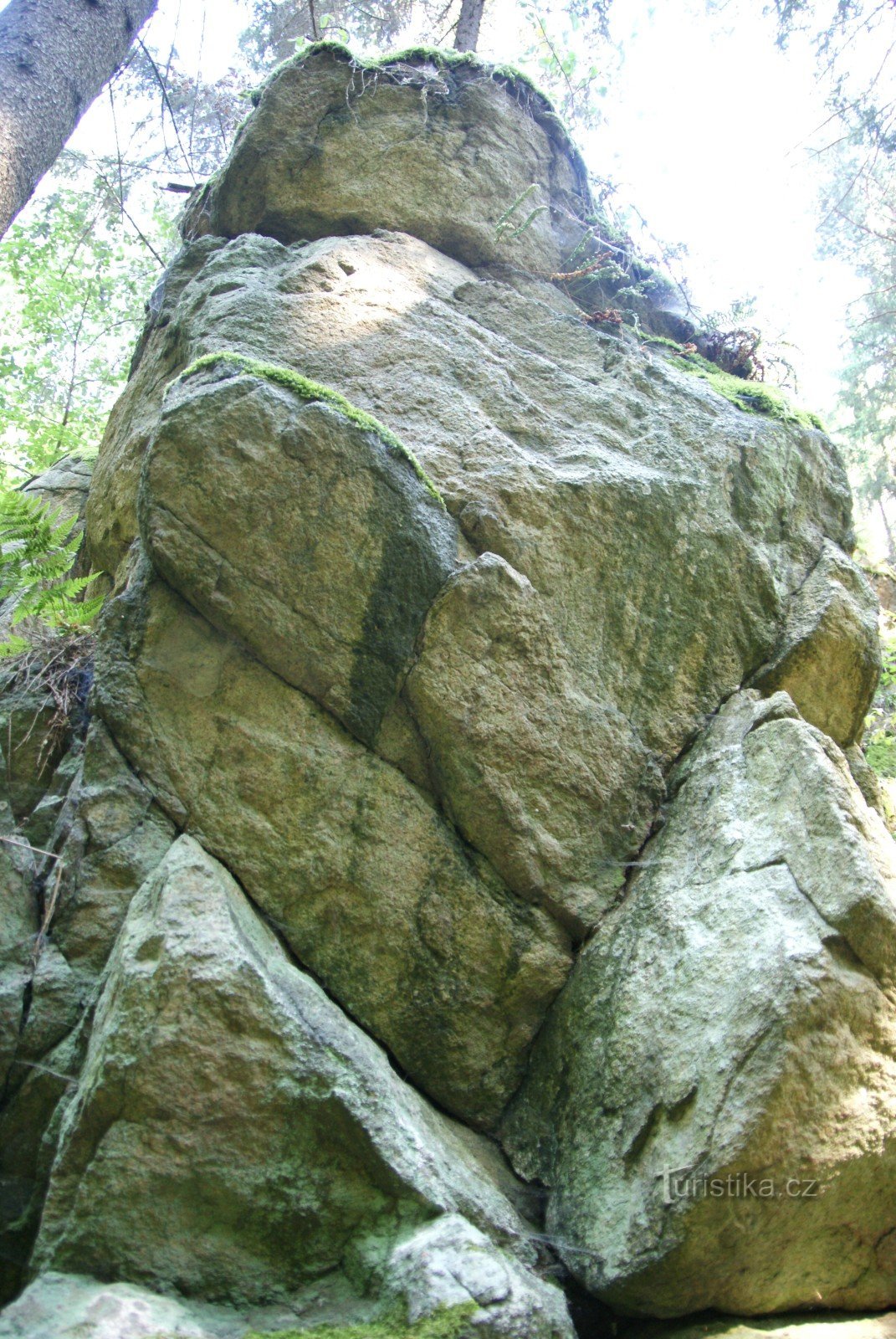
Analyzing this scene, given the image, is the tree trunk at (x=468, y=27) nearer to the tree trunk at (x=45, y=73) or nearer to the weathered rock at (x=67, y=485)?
the tree trunk at (x=45, y=73)

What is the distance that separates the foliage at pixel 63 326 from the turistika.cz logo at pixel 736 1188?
10510 millimetres

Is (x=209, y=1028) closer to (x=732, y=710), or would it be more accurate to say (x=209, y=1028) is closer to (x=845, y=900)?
(x=845, y=900)

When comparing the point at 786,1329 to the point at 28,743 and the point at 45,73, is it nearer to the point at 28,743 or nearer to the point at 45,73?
the point at 28,743

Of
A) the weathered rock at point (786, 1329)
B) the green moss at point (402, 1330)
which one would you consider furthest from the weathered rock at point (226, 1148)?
the weathered rock at point (786, 1329)

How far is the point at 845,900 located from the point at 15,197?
569cm

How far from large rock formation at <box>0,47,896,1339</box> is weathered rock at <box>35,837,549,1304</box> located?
0.04 ft

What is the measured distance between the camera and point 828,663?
532cm

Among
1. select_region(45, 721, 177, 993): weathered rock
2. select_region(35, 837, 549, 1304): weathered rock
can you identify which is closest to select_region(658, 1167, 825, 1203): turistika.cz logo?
select_region(35, 837, 549, 1304): weathered rock

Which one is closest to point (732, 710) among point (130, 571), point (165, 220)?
point (130, 571)

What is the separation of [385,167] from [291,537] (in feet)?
13.8

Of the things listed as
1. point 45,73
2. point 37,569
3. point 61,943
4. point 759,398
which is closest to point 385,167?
point 45,73

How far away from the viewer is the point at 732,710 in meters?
4.94

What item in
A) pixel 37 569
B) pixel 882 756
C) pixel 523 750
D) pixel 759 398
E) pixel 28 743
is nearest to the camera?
pixel 523 750

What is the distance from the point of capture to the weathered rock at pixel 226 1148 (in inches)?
123
